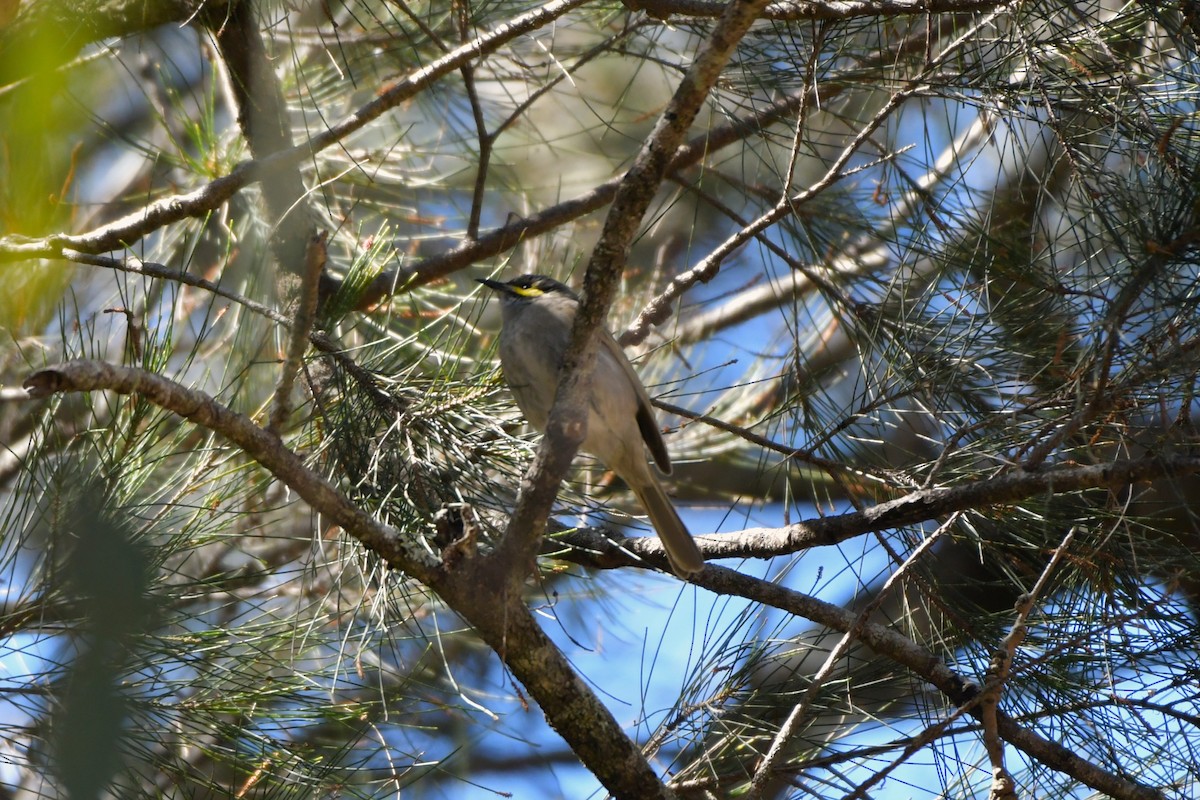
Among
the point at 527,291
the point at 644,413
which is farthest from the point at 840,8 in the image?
the point at 527,291

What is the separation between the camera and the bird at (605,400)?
3.19 metres

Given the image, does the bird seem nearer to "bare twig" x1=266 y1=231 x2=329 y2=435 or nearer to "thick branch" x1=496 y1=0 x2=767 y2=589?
"thick branch" x1=496 y1=0 x2=767 y2=589

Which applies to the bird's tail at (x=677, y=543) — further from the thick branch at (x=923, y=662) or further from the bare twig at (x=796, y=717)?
the bare twig at (x=796, y=717)

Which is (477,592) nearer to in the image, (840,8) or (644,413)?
(644,413)

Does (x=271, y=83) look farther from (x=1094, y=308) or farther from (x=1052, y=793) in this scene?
(x=1052, y=793)

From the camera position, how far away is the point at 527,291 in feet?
12.8

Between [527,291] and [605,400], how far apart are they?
2.30 ft

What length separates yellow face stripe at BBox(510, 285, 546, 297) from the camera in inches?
150

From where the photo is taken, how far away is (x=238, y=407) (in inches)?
154

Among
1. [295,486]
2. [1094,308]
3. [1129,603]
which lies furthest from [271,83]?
[1129,603]

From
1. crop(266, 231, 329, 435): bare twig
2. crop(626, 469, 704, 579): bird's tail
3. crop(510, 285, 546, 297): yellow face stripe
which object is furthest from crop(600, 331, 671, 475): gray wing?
crop(266, 231, 329, 435): bare twig

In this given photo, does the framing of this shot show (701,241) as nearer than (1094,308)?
No

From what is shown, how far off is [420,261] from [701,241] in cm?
317

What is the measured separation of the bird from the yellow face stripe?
2.6 inches
